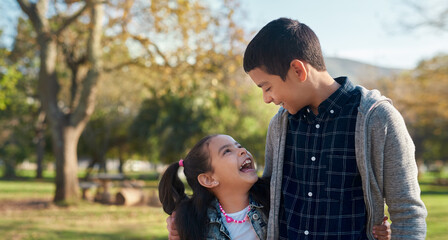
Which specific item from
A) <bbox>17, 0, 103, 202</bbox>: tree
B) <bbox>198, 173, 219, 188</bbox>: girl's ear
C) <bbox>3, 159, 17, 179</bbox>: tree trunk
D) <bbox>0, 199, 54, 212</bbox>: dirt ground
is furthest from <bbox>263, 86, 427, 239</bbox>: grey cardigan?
<bbox>3, 159, 17, 179</bbox>: tree trunk

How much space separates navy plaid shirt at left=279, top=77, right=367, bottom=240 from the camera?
6.71 ft

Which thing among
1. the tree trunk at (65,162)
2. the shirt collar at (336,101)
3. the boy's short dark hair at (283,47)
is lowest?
the tree trunk at (65,162)

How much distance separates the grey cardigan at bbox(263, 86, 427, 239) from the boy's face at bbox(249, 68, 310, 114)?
0.28m

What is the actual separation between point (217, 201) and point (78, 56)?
521 inches

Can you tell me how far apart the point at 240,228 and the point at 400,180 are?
95 cm

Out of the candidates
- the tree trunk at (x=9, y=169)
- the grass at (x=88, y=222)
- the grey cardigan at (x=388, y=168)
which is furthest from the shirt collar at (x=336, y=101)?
the tree trunk at (x=9, y=169)

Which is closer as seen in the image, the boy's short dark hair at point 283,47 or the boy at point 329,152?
the boy at point 329,152

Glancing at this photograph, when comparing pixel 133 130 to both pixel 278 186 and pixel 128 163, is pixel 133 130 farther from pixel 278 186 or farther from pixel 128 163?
pixel 278 186

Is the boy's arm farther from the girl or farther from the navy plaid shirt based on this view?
the girl

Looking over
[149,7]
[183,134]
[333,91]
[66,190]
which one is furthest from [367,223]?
[183,134]

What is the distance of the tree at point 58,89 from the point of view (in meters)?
12.8

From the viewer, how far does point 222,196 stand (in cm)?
261

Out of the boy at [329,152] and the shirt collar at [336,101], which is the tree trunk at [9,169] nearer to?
the boy at [329,152]

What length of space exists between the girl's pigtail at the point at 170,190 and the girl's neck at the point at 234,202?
1.11 feet
